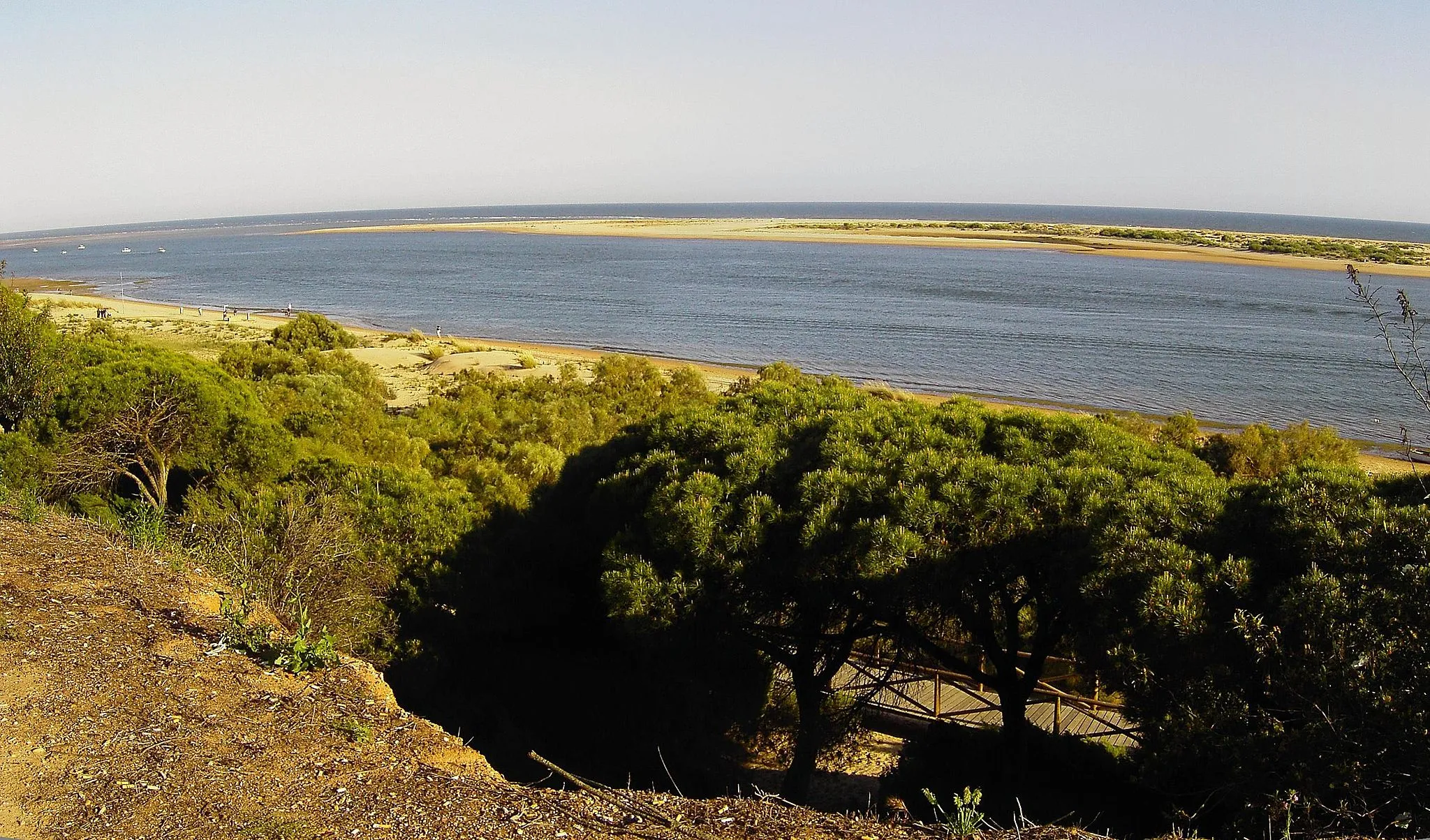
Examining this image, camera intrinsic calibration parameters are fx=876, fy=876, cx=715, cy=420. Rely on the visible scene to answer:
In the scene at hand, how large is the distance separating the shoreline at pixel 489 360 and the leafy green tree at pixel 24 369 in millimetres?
Answer: 6018

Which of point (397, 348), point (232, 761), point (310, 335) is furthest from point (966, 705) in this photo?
point (397, 348)

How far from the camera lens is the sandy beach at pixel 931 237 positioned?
91625 millimetres

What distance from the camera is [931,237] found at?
135250 mm

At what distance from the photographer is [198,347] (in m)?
38.2

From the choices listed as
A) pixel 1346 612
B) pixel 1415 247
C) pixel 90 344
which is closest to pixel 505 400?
pixel 90 344

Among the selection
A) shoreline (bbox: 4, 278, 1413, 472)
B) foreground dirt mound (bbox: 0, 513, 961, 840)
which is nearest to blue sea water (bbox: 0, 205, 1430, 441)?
shoreline (bbox: 4, 278, 1413, 472)

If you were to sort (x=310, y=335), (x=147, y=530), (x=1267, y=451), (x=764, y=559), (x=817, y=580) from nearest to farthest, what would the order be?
(x=817, y=580) → (x=764, y=559) → (x=147, y=530) → (x=1267, y=451) → (x=310, y=335)

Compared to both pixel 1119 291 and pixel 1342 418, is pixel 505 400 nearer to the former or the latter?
pixel 1342 418

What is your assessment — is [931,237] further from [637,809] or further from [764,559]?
[637,809]

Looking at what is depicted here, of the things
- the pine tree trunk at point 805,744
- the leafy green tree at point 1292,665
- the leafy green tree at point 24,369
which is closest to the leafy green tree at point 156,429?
the leafy green tree at point 24,369

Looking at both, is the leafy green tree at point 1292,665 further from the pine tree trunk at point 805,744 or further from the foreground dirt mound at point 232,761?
the pine tree trunk at point 805,744

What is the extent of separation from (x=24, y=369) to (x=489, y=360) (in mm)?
21165

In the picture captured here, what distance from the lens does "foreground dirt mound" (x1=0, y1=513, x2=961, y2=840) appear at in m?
4.61

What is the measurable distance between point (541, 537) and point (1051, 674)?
7383mm
